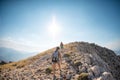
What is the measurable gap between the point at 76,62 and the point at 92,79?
21.5 feet

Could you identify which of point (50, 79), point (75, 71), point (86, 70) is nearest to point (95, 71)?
point (86, 70)

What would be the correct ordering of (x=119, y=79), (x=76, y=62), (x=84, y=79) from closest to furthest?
(x=84, y=79) < (x=76, y=62) < (x=119, y=79)

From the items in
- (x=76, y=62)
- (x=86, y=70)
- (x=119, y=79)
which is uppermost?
(x=76, y=62)

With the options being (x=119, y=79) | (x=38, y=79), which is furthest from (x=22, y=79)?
(x=119, y=79)

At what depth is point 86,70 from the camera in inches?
923

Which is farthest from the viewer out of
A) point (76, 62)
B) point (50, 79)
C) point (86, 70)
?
point (76, 62)

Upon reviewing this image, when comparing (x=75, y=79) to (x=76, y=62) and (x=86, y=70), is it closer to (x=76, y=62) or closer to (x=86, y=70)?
(x=86, y=70)

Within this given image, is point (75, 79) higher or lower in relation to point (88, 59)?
lower

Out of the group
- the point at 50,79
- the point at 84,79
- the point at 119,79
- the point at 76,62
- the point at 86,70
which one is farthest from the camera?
the point at 119,79

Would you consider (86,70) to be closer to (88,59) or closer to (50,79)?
(88,59)

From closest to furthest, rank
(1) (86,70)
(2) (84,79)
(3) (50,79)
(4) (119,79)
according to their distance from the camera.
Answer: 1. (2) (84,79)
2. (3) (50,79)
3. (1) (86,70)
4. (4) (119,79)

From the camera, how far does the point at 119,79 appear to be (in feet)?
102

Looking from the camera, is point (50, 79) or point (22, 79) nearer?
point (50, 79)

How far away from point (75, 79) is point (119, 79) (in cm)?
1505
